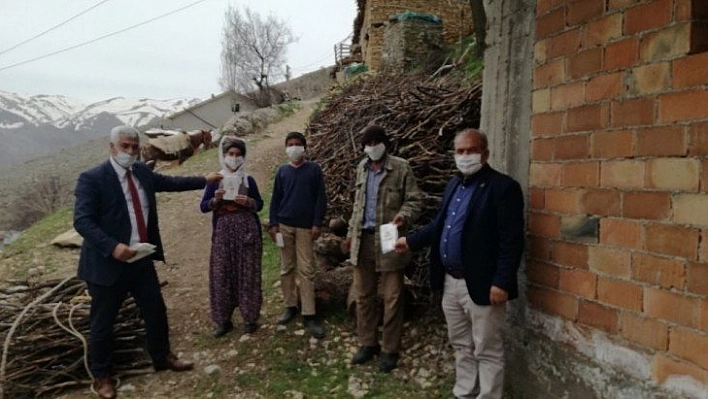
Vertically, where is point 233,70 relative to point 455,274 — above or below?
above

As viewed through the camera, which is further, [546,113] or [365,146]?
[365,146]

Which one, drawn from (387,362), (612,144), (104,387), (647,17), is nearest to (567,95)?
(612,144)

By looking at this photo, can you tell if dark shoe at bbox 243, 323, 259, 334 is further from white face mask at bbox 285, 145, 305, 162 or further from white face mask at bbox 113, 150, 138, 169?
white face mask at bbox 113, 150, 138, 169

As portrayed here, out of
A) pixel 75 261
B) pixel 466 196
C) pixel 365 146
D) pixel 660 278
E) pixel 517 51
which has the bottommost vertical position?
pixel 75 261

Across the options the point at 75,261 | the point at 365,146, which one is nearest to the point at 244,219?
the point at 365,146

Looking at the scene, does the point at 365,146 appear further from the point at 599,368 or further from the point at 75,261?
the point at 75,261

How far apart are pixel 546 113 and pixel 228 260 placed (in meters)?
2.93

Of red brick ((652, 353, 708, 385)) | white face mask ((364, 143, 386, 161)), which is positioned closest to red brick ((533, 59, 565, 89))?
white face mask ((364, 143, 386, 161))

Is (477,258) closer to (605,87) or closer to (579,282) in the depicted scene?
(579,282)

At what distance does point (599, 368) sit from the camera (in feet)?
7.23

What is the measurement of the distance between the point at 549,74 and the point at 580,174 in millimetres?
607

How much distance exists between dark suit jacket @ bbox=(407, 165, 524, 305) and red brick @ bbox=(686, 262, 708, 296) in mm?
797

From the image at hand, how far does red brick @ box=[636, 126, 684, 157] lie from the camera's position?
1787mm

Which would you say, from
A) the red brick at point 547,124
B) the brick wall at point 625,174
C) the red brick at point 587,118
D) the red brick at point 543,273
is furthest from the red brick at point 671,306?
the red brick at point 547,124
